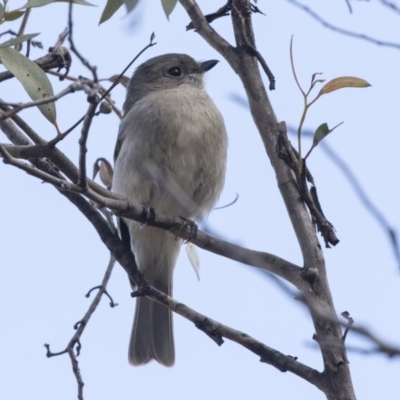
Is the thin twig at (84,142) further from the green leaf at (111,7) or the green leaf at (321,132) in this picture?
the green leaf at (111,7)

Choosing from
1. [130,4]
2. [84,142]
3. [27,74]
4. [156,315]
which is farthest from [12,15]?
[156,315]

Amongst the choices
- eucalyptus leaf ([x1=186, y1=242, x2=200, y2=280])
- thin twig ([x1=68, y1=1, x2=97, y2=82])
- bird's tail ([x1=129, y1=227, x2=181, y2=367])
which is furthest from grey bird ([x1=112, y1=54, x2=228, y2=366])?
thin twig ([x1=68, y1=1, x2=97, y2=82])

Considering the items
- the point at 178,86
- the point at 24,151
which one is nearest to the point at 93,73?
the point at 24,151

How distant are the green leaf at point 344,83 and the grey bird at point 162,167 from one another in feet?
5.99

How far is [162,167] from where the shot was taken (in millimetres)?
5434

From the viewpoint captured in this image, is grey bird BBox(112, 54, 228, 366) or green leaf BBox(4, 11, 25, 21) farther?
grey bird BBox(112, 54, 228, 366)

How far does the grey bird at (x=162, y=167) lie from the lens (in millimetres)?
5473

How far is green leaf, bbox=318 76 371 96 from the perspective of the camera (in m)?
3.38

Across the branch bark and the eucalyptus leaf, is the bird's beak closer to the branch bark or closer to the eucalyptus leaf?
the eucalyptus leaf

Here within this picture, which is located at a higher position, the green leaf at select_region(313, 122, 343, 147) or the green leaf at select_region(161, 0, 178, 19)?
the green leaf at select_region(161, 0, 178, 19)

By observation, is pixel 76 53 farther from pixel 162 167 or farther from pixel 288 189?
pixel 162 167

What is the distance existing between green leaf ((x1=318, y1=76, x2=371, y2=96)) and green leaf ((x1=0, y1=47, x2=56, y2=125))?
1.26 metres

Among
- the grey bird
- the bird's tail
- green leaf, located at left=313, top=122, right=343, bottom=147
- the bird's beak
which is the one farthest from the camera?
the bird's beak

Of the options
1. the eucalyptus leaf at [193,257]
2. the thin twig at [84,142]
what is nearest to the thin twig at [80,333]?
the eucalyptus leaf at [193,257]
